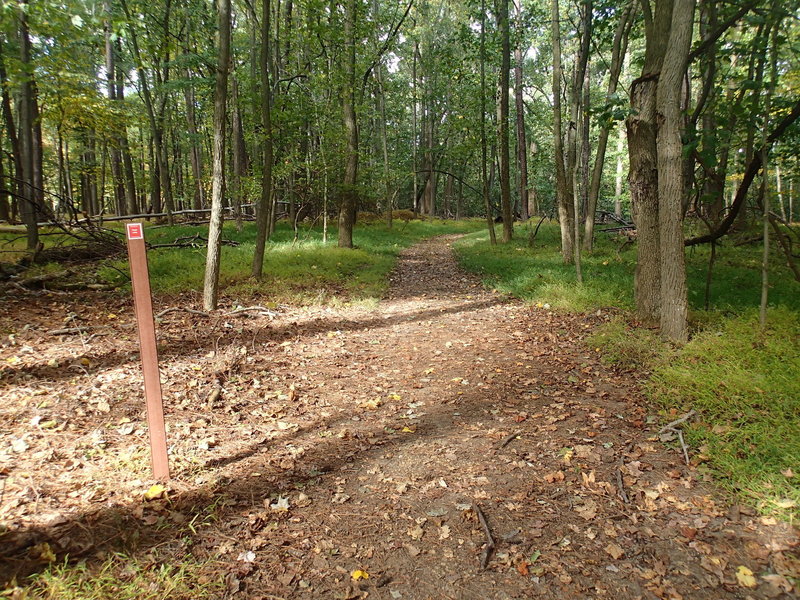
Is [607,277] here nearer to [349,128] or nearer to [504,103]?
[504,103]

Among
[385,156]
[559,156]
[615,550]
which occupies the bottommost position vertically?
[615,550]

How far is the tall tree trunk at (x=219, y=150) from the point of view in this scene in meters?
7.34

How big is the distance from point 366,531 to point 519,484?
1.27 m

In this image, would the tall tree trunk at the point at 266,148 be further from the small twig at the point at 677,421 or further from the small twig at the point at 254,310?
the small twig at the point at 677,421

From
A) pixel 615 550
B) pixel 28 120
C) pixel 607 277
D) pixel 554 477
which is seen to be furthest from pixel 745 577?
pixel 28 120

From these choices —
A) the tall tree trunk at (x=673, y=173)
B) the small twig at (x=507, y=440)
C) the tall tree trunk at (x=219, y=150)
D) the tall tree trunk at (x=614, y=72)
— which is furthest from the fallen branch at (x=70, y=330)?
the tall tree trunk at (x=673, y=173)

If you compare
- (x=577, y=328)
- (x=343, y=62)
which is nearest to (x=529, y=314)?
(x=577, y=328)

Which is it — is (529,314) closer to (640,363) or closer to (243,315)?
(640,363)

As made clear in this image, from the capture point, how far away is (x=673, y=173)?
5.56 metres

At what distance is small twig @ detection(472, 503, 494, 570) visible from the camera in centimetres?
274

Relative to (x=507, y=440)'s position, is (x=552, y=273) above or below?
above

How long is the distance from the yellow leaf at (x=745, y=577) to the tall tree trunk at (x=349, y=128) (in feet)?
42.4

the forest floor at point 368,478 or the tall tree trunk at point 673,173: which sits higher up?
the tall tree trunk at point 673,173

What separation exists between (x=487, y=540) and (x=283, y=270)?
898 centimetres
